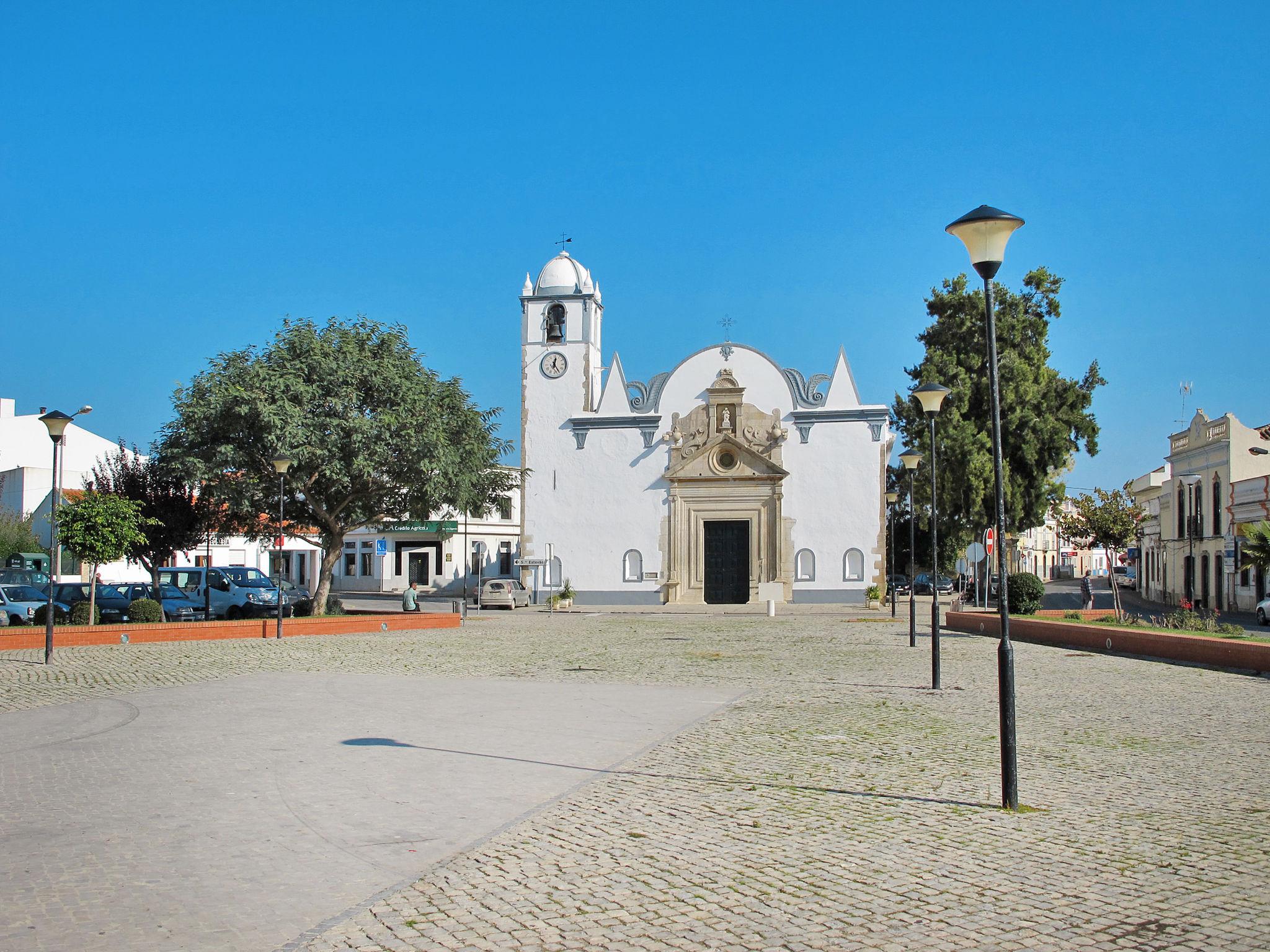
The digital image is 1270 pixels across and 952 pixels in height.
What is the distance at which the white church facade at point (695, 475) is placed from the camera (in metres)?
43.0

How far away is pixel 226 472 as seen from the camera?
28.4 metres

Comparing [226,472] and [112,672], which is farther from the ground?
[226,472]

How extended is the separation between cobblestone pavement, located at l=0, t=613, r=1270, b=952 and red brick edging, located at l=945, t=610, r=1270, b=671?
3.08 meters

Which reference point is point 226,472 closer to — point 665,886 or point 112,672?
point 112,672

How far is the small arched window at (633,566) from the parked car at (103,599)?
19563mm

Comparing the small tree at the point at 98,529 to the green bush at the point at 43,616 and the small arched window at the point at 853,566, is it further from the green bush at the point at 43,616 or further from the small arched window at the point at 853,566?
the small arched window at the point at 853,566

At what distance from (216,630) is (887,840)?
20.0 m

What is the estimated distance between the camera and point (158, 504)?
32281 mm

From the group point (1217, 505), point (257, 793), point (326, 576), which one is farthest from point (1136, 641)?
point (1217, 505)

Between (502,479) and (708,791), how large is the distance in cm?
2679

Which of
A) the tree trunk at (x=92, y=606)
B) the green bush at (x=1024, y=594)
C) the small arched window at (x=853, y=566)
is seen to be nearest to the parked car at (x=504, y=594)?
the small arched window at (x=853, y=566)

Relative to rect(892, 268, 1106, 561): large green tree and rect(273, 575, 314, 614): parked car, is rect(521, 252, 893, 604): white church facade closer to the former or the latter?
rect(892, 268, 1106, 561): large green tree

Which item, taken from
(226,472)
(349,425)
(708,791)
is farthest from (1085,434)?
(708,791)

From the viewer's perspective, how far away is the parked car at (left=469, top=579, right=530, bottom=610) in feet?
142
